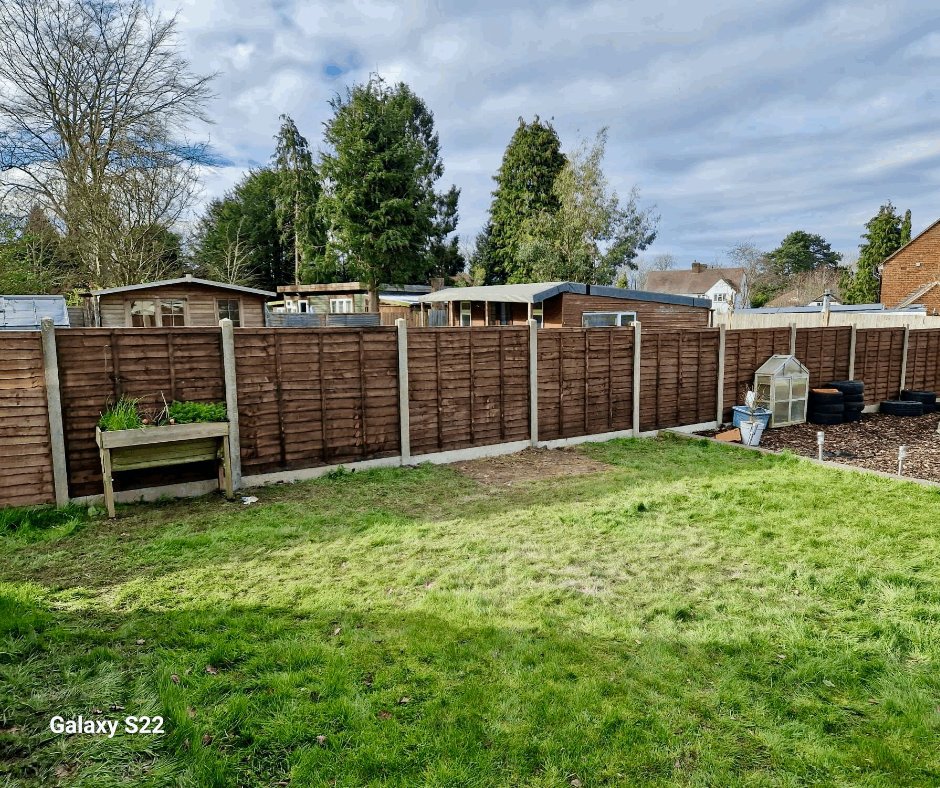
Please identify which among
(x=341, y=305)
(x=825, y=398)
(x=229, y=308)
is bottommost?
(x=825, y=398)

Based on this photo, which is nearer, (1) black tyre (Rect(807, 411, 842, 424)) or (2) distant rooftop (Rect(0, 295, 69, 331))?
(2) distant rooftop (Rect(0, 295, 69, 331))

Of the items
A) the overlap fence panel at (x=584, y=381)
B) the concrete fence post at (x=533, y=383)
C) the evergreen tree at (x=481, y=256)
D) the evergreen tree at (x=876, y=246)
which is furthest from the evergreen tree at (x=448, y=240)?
the concrete fence post at (x=533, y=383)

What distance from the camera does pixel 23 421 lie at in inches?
206

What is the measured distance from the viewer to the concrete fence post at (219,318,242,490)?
6.15 metres

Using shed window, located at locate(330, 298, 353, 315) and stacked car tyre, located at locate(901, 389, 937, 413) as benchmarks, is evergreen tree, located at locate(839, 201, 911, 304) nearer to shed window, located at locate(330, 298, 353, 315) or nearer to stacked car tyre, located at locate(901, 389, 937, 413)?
stacked car tyre, located at locate(901, 389, 937, 413)

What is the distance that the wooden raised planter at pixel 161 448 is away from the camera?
5.22m

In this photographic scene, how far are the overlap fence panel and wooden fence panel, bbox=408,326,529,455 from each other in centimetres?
39

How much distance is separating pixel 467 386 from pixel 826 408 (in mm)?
7631

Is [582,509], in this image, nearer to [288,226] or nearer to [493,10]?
[493,10]

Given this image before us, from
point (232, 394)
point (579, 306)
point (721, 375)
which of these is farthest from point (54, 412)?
point (579, 306)

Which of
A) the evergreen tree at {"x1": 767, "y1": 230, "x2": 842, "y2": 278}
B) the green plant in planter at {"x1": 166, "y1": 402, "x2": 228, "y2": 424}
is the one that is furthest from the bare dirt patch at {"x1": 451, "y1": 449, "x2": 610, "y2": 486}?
the evergreen tree at {"x1": 767, "y1": 230, "x2": 842, "y2": 278}

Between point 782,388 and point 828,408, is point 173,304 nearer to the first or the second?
point 782,388

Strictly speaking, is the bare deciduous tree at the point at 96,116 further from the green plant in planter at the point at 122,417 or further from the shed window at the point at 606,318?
the shed window at the point at 606,318

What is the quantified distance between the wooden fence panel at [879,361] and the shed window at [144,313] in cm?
1862
